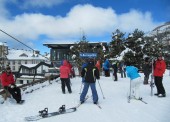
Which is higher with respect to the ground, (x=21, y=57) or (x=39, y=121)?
(x=21, y=57)

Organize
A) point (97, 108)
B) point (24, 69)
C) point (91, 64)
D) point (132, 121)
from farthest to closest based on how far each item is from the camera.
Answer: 1. point (24, 69)
2. point (91, 64)
3. point (97, 108)
4. point (132, 121)

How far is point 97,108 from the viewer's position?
10.6 metres

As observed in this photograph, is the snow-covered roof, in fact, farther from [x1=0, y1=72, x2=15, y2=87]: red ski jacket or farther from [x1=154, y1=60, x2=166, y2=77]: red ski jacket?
[x1=154, y1=60, x2=166, y2=77]: red ski jacket

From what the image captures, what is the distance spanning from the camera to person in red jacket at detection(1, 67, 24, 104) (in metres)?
12.0

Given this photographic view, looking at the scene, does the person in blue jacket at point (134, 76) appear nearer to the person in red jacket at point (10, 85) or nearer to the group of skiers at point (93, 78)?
the group of skiers at point (93, 78)

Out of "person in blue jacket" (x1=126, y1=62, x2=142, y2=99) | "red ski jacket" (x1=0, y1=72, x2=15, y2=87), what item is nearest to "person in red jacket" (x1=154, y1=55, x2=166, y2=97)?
A: "person in blue jacket" (x1=126, y1=62, x2=142, y2=99)

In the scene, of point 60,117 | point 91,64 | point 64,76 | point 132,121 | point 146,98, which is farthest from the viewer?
point 64,76

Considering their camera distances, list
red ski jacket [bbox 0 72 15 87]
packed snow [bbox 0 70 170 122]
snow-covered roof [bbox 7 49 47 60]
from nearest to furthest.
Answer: packed snow [bbox 0 70 170 122]
red ski jacket [bbox 0 72 15 87]
snow-covered roof [bbox 7 49 47 60]

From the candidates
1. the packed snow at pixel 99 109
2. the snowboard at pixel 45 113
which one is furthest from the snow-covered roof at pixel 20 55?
the snowboard at pixel 45 113

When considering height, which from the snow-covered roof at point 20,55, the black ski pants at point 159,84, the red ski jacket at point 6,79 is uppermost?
the snow-covered roof at point 20,55

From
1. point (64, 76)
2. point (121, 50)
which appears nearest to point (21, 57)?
point (121, 50)

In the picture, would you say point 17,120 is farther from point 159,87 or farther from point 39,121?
point 159,87

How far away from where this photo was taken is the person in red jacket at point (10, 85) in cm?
1198

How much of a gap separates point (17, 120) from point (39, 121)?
0.76 metres
